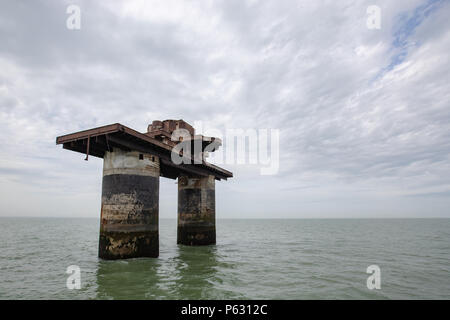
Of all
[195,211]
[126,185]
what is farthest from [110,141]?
[195,211]

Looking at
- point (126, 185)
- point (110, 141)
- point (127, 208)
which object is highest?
point (110, 141)

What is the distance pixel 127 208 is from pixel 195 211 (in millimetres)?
8139

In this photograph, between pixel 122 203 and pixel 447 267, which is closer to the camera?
pixel 122 203

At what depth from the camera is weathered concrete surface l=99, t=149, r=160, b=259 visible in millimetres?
13430

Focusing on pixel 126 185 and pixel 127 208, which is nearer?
pixel 127 208

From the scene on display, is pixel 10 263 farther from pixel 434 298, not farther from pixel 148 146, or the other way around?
pixel 434 298

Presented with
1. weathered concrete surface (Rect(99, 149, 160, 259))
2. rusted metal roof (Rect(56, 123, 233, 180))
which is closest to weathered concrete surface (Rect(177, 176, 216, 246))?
rusted metal roof (Rect(56, 123, 233, 180))

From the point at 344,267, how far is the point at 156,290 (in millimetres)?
11401

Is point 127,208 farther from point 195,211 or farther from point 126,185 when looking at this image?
point 195,211

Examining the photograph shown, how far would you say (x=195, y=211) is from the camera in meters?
21.1
